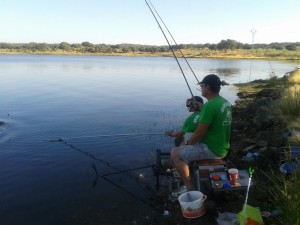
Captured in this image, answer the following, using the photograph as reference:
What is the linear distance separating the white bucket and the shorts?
0.59 meters

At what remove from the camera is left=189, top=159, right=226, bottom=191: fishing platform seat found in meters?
5.37

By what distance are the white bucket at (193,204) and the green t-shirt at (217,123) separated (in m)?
0.81

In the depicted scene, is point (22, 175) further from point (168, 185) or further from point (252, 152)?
point (252, 152)

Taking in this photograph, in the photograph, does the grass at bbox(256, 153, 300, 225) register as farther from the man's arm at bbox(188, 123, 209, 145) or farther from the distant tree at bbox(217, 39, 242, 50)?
the distant tree at bbox(217, 39, 242, 50)

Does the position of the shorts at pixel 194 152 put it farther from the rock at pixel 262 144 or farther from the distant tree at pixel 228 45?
the distant tree at pixel 228 45

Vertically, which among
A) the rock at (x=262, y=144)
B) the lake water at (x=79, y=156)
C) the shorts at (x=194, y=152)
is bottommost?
the lake water at (x=79, y=156)

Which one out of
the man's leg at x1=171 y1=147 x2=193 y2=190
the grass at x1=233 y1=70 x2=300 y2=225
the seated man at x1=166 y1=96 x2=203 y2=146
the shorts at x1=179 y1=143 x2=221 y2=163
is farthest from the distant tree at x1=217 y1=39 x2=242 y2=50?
the man's leg at x1=171 y1=147 x2=193 y2=190

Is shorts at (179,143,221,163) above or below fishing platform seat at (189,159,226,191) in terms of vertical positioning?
above

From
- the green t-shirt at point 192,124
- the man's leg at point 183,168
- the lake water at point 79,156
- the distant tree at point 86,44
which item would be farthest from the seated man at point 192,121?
the distant tree at point 86,44

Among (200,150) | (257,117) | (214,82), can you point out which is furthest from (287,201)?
(257,117)

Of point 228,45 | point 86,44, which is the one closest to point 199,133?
point 228,45

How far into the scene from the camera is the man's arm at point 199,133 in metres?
5.33

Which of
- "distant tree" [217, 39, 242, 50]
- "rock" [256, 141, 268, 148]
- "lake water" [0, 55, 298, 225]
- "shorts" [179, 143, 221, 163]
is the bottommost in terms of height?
"lake water" [0, 55, 298, 225]

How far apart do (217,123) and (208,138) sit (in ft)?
0.98
